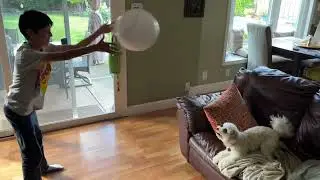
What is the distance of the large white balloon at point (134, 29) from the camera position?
5.67 ft

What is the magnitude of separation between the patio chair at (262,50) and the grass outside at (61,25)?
6.95 feet

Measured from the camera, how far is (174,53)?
338cm

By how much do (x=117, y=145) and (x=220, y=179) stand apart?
1.15 m

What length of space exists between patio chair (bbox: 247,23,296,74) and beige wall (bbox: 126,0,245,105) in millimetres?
392

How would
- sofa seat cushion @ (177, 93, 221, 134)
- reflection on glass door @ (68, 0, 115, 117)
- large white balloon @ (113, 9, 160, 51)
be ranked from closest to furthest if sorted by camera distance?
large white balloon @ (113, 9, 160, 51)
sofa seat cushion @ (177, 93, 221, 134)
reflection on glass door @ (68, 0, 115, 117)

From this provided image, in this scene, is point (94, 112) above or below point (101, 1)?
below

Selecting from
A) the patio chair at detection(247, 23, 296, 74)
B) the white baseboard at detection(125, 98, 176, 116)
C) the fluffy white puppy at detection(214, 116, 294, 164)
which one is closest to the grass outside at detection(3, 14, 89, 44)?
the white baseboard at detection(125, 98, 176, 116)

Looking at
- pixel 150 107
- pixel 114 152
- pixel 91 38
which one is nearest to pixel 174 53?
pixel 150 107

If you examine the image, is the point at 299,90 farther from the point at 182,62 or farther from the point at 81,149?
the point at 81,149

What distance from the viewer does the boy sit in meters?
1.58

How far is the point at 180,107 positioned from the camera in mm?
2242

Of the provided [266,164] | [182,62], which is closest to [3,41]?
[182,62]

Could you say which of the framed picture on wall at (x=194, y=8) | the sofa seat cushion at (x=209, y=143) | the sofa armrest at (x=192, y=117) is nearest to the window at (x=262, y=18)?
the framed picture on wall at (x=194, y=8)

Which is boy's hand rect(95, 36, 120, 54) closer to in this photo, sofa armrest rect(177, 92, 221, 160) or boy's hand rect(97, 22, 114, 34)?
boy's hand rect(97, 22, 114, 34)
